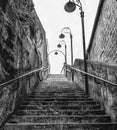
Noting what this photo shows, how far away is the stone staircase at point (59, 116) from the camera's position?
9.16ft

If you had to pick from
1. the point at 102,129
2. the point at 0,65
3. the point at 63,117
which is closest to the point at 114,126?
the point at 102,129

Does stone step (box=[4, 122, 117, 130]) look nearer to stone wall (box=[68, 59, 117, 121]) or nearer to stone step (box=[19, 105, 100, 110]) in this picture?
stone wall (box=[68, 59, 117, 121])

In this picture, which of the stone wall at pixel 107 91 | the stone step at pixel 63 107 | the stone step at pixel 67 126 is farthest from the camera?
the stone step at pixel 63 107

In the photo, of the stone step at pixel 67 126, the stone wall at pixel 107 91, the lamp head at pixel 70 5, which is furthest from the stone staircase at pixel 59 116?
the lamp head at pixel 70 5

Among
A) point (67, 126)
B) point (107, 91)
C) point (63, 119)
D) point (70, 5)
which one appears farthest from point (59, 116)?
point (70, 5)

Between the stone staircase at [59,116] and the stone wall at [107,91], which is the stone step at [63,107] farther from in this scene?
the stone wall at [107,91]

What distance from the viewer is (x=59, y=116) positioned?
127 inches

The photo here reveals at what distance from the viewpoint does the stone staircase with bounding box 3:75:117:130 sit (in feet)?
9.16

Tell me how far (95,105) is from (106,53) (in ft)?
8.99

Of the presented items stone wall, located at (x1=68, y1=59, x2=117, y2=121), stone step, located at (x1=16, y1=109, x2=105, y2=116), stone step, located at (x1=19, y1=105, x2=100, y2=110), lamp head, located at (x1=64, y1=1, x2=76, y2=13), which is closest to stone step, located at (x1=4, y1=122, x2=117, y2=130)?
stone wall, located at (x1=68, y1=59, x2=117, y2=121)

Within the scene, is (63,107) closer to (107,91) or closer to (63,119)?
(63,119)

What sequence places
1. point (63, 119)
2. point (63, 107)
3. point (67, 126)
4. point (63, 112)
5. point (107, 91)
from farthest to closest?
point (63, 107)
point (63, 112)
point (107, 91)
point (63, 119)
point (67, 126)

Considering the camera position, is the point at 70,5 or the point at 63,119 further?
the point at 70,5

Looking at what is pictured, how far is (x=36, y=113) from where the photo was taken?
11.4ft
